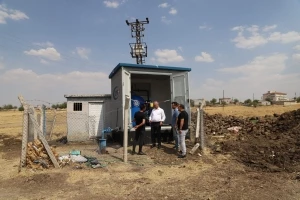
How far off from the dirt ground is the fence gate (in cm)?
594

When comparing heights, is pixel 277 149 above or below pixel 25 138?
below

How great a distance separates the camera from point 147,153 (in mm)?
9516

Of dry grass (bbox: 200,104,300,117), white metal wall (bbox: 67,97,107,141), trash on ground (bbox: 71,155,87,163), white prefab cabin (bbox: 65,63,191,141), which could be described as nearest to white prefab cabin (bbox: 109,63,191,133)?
white prefab cabin (bbox: 65,63,191,141)

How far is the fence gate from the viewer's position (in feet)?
47.1

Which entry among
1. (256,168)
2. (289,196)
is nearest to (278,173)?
(256,168)

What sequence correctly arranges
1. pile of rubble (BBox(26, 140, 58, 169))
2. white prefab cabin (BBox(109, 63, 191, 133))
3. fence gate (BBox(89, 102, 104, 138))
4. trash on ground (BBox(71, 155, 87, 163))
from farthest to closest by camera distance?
fence gate (BBox(89, 102, 104, 138))
white prefab cabin (BBox(109, 63, 191, 133))
trash on ground (BBox(71, 155, 87, 163))
pile of rubble (BBox(26, 140, 58, 169))

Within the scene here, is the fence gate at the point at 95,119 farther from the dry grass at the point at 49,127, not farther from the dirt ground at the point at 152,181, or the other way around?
the dirt ground at the point at 152,181

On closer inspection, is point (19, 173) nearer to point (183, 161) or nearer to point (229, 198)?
point (183, 161)

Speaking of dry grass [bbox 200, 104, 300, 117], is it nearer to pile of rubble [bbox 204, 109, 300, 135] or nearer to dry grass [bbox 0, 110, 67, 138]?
pile of rubble [bbox 204, 109, 300, 135]

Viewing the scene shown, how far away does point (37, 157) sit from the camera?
25.3 feet

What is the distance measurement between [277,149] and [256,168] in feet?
8.07

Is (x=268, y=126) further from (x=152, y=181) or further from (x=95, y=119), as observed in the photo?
(x=152, y=181)

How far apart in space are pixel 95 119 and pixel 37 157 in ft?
22.6

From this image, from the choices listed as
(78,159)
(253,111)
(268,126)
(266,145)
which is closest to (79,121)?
(78,159)
